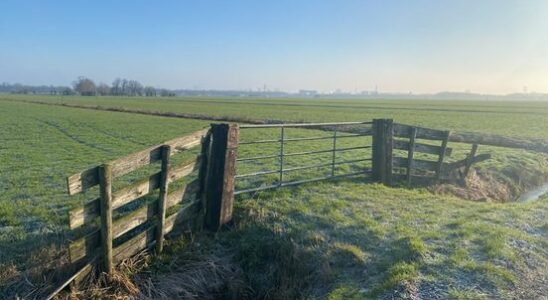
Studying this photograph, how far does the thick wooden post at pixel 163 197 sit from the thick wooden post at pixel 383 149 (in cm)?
592

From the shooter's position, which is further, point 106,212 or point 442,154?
point 442,154

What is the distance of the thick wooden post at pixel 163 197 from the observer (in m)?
6.25

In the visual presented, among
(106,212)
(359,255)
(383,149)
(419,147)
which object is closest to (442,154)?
(419,147)

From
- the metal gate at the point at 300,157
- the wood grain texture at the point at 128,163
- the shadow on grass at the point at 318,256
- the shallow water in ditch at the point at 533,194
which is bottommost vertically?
the shallow water in ditch at the point at 533,194

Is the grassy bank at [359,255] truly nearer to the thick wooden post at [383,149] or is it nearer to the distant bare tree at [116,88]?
the thick wooden post at [383,149]

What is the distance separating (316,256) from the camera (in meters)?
6.26

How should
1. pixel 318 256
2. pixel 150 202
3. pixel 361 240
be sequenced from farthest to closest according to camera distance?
1. pixel 150 202
2. pixel 361 240
3. pixel 318 256

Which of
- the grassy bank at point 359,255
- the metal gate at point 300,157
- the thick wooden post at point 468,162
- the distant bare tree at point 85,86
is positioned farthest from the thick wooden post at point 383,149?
the distant bare tree at point 85,86

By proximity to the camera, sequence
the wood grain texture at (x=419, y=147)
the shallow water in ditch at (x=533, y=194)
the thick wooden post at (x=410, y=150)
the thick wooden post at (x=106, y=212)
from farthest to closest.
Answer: the shallow water in ditch at (x=533, y=194) < the wood grain texture at (x=419, y=147) < the thick wooden post at (x=410, y=150) < the thick wooden post at (x=106, y=212)

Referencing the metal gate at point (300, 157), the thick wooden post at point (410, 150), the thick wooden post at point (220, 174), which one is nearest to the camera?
the thick wooden post at point (220, 174)

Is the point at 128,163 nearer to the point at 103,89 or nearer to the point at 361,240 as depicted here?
the point at 361,240

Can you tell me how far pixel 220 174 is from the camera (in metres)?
7.29

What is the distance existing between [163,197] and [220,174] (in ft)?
4.15

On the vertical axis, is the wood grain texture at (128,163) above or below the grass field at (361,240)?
above
